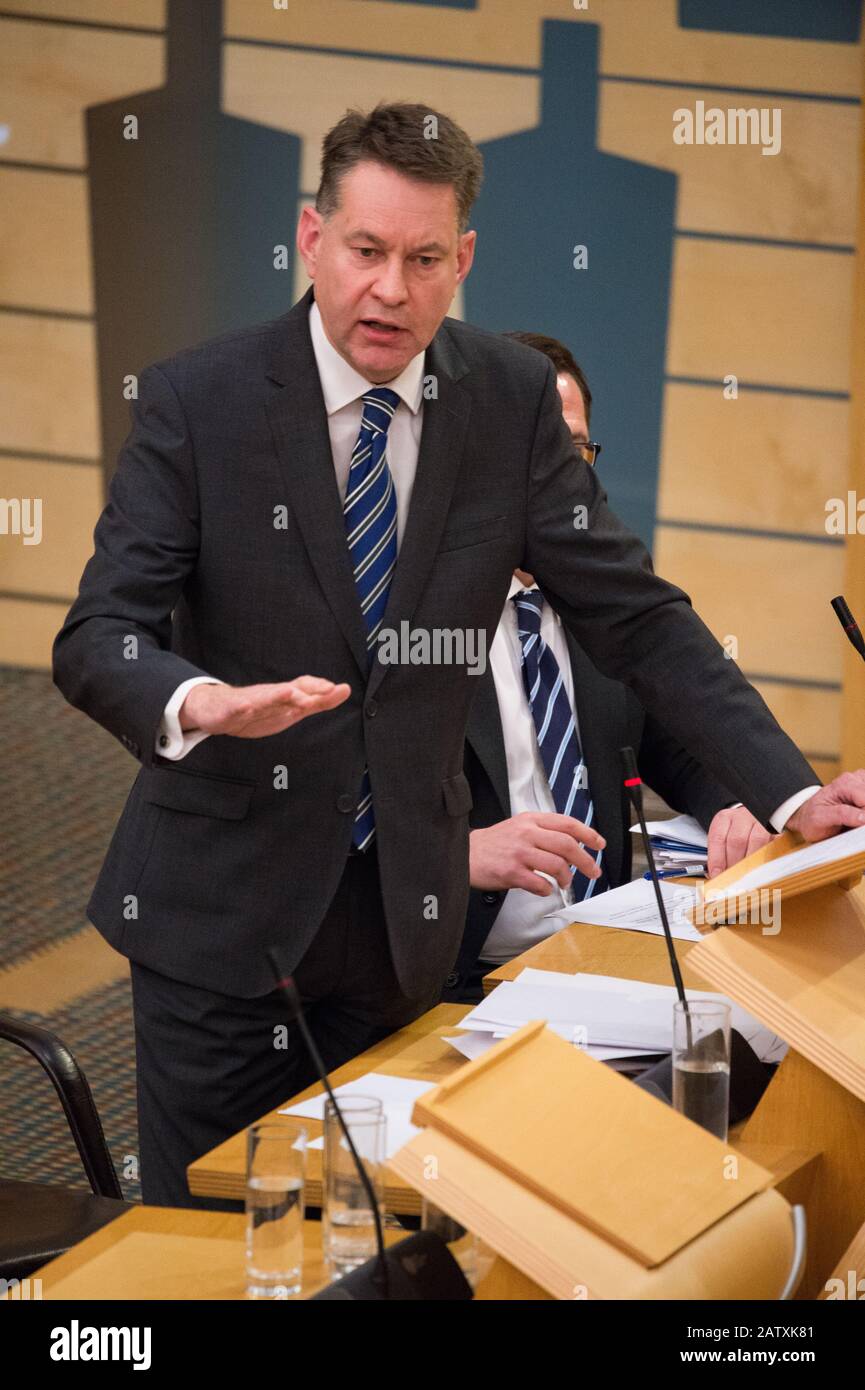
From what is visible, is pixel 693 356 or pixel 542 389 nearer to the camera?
pixel 542 389

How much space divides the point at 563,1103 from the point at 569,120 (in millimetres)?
5834

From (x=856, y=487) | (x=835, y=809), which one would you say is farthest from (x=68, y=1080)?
(x=856, y=487)

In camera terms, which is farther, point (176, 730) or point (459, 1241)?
point (176, 730)

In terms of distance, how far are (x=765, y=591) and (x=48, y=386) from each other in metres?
3.05

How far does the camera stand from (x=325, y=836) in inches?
82.2

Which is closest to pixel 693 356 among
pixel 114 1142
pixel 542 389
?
pixel 114 1142

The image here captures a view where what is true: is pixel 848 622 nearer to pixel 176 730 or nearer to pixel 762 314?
pixel 176 730

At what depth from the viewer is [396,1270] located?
1.33 m

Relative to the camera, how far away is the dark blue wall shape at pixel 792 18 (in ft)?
20.8

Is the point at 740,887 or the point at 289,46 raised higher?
the point at 289,46

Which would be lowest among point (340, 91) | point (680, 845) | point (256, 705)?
point (680, 845)
